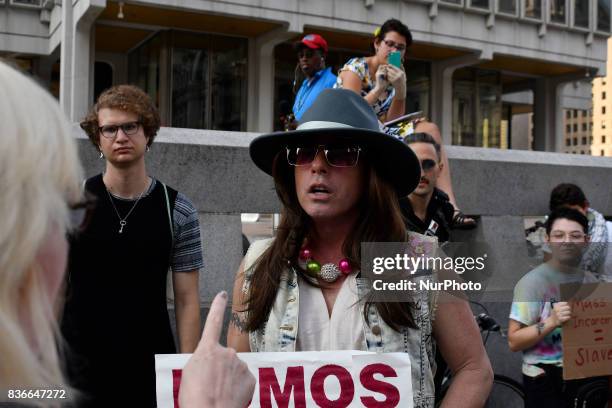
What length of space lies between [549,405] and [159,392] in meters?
2.77

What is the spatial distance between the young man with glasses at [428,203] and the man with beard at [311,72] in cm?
132

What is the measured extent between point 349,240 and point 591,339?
1.52 meters

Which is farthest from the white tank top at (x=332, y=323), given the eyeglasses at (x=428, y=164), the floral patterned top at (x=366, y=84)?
the floral patterned top at (x=366, y=84)

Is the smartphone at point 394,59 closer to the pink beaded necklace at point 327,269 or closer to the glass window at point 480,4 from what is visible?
the pink beaded necklace at point 327,269

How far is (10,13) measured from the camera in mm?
22094

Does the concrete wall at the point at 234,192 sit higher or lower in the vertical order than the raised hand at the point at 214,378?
higher

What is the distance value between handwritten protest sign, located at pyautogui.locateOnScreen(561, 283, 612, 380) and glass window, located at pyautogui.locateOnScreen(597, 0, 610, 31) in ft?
91.5

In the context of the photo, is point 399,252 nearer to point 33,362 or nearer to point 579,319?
point 579,319

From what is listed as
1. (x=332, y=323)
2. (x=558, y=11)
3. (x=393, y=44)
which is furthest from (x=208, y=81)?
(x=332, y=323)

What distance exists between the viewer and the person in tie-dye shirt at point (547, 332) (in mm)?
4298

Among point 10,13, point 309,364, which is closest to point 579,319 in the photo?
point 309,364

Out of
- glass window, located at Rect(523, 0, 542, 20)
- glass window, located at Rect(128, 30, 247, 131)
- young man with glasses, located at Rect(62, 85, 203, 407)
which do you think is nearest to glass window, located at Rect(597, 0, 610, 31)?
glass window, located at Rect(523, 0, 542, 20)

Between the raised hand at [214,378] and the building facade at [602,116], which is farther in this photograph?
the building facade at [602,116]

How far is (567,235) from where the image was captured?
14.9ft
